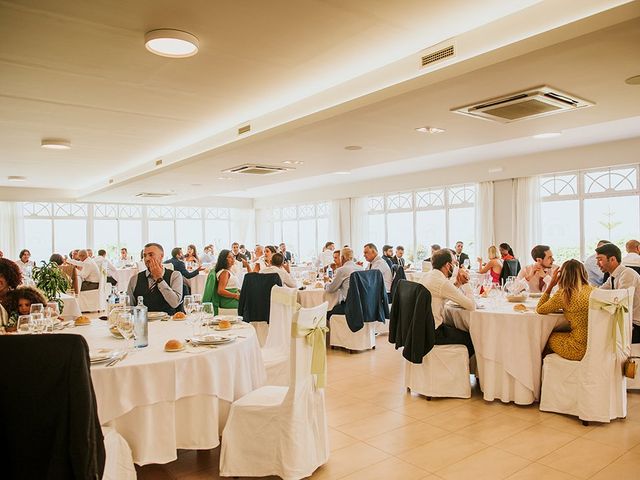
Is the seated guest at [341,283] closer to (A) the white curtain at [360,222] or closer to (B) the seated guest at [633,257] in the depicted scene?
(B) the seated guest at [633,257]

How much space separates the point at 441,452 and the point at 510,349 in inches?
52.4

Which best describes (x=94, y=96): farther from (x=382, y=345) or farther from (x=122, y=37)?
(x=382, y=345)

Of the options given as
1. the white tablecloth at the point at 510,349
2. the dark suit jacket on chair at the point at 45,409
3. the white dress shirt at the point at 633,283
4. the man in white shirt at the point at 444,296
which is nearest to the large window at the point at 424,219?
the white dress shirt at the point at 633,283

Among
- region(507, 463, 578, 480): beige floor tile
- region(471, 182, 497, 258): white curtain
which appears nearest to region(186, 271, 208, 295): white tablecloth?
region(471, 182, 497, 258): white curtain

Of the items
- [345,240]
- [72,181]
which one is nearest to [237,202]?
[345,240]

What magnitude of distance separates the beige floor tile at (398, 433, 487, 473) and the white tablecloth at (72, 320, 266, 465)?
125cm

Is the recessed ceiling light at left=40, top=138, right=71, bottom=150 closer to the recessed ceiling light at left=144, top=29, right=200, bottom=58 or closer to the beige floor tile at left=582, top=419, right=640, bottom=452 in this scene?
the recessed ceiling light at left=144, top=29, right=200, bottom=58

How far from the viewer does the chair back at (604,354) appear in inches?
152

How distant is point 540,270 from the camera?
596 cm

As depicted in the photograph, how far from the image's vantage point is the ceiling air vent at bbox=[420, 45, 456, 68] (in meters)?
3.75

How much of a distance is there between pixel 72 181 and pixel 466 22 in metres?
11.3

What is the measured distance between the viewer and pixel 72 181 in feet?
40.5

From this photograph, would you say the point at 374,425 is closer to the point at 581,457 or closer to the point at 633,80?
the point at 581,457

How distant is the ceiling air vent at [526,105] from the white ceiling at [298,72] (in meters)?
0.13
